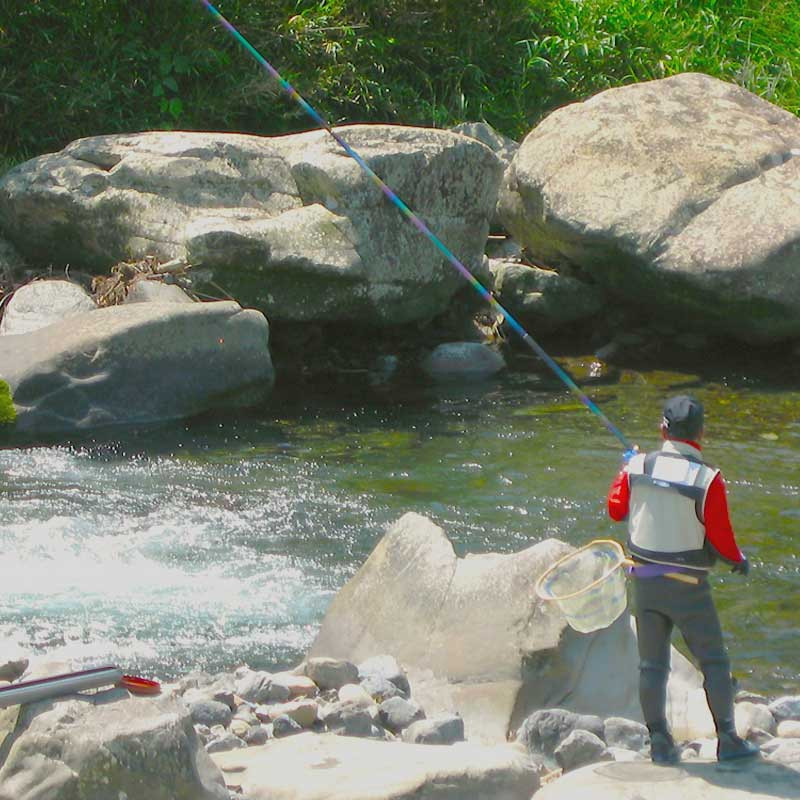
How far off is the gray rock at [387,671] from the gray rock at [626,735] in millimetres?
673

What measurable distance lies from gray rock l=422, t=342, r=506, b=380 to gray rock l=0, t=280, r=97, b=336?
2.42 meters

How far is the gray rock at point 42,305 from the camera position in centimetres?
941

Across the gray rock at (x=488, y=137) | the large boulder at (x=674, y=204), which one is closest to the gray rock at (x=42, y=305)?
the large boulder at (x=674, y=204)

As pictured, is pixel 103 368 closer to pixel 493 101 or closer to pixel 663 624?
pixel 663 624

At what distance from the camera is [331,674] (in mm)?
4734

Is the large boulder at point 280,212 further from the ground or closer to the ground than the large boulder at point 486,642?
further from the ground

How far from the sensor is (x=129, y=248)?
10.1 m

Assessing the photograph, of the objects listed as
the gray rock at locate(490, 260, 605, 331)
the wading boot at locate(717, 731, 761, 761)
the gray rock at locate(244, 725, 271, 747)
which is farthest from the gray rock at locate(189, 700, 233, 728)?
the gray rock at locate(490, 260, 605, 331)

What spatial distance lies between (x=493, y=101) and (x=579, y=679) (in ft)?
32.5

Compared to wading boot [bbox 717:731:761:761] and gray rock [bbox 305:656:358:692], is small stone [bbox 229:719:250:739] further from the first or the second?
wading boot [bbox 717:731:761:761]

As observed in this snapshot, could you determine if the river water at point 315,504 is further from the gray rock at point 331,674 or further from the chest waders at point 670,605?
the chest waders at point 670,605

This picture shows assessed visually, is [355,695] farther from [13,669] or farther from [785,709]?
[785,709]

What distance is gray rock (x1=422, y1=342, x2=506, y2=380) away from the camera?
10320mm

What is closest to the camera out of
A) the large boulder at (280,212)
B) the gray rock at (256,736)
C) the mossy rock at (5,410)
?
the gray rock at (256,736)
